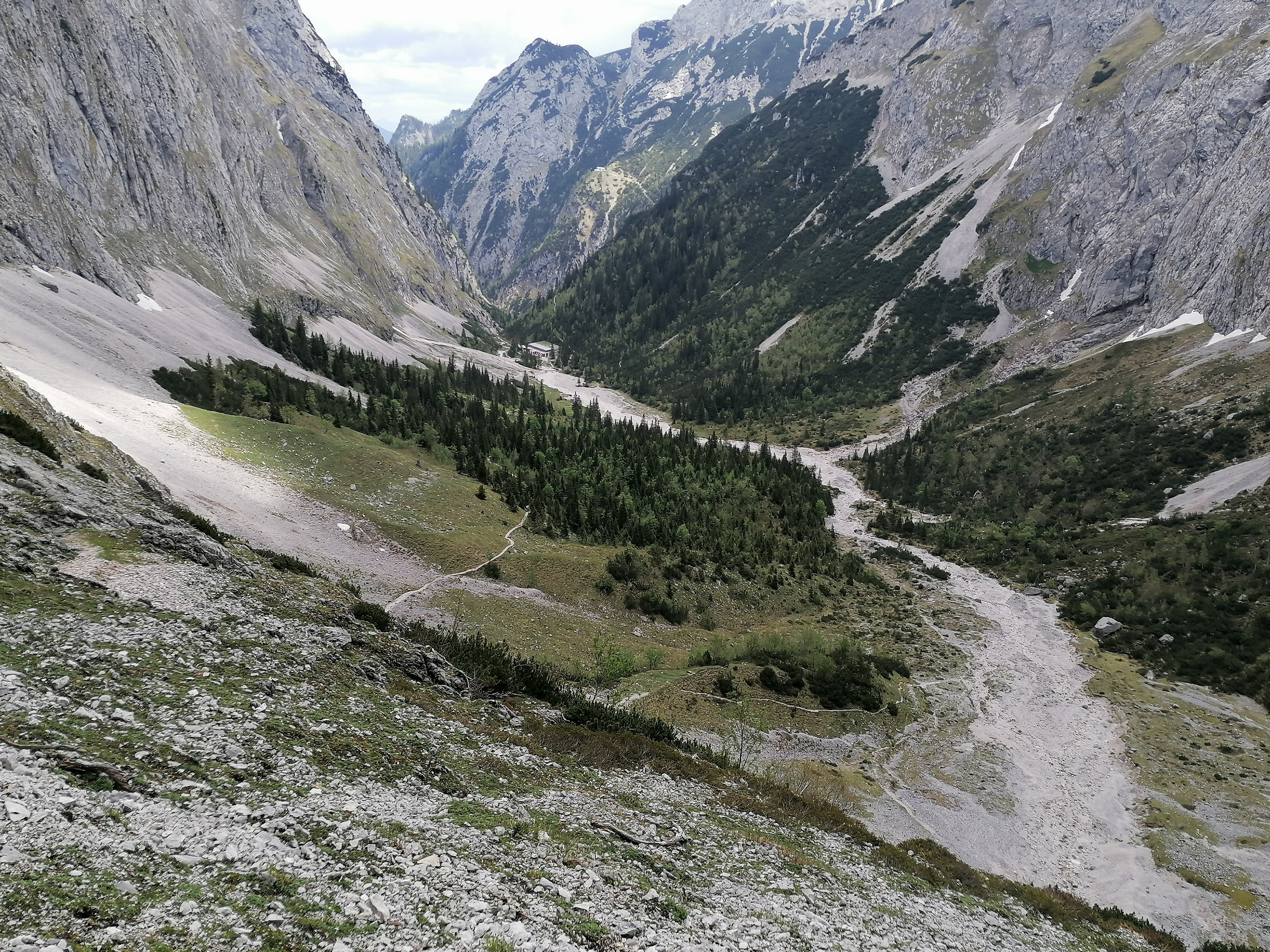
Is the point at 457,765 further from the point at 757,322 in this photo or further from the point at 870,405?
the point at 757,322

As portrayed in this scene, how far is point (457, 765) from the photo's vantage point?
48.8 ft

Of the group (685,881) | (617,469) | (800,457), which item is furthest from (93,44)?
(685,881)

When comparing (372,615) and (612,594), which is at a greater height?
(612,594)

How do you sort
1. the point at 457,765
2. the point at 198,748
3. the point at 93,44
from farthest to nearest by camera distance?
the point at 93,44, the point at 457,765, the point at 198,748

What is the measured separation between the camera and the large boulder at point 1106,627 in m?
53.2

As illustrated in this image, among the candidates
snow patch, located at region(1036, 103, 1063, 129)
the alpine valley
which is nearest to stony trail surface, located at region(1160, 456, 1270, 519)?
the alpine valley

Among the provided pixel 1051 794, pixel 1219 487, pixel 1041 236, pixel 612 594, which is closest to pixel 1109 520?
pixel 1219 487

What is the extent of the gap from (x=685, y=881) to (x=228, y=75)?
20150cm

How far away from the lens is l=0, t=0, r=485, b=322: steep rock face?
8125cm

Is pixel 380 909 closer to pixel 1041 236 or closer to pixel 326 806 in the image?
pixel 326 806

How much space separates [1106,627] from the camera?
176 feet

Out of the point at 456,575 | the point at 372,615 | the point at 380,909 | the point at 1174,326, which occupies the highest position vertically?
the point at 1174,326

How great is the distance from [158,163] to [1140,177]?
603 feet

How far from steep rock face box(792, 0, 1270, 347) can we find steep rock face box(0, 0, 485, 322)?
157447mm
